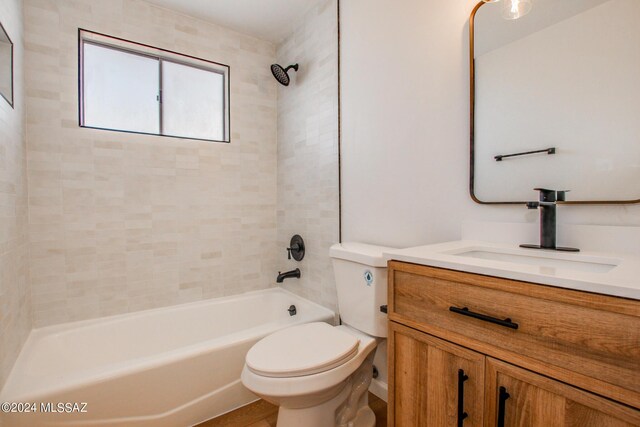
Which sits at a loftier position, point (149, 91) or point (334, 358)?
point (149, 91)

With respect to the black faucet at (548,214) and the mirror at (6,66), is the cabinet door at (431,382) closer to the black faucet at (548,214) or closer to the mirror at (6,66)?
the black faucet at (548,214)

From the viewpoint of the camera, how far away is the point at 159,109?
2.23 metres

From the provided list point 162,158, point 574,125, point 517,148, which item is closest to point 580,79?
point 574,125

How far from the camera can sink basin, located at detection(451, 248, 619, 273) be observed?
0.91 m

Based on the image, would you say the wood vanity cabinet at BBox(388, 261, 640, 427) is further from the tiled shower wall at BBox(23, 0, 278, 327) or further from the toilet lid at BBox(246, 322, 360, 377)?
the tiled shower wall at BBox(23, 0, 278, 327)

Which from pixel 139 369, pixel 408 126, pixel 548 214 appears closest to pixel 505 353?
pixel 548 214

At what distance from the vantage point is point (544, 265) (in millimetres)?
936

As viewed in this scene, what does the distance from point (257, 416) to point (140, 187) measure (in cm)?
160

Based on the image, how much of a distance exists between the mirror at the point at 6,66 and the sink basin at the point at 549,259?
204 centimetres

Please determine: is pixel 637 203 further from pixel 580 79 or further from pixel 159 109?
pixel 159 109

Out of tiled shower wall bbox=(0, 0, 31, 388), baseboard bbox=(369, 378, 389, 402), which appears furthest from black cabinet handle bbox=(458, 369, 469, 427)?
tiled shower wall bbox=(0, 0, 31, 388)

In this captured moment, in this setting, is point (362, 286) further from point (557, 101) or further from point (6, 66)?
point (6, 66)

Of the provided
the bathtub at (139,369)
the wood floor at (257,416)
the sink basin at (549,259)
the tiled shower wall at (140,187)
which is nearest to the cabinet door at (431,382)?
the sink basin at (549,259)

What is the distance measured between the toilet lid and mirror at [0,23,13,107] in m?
1.57
